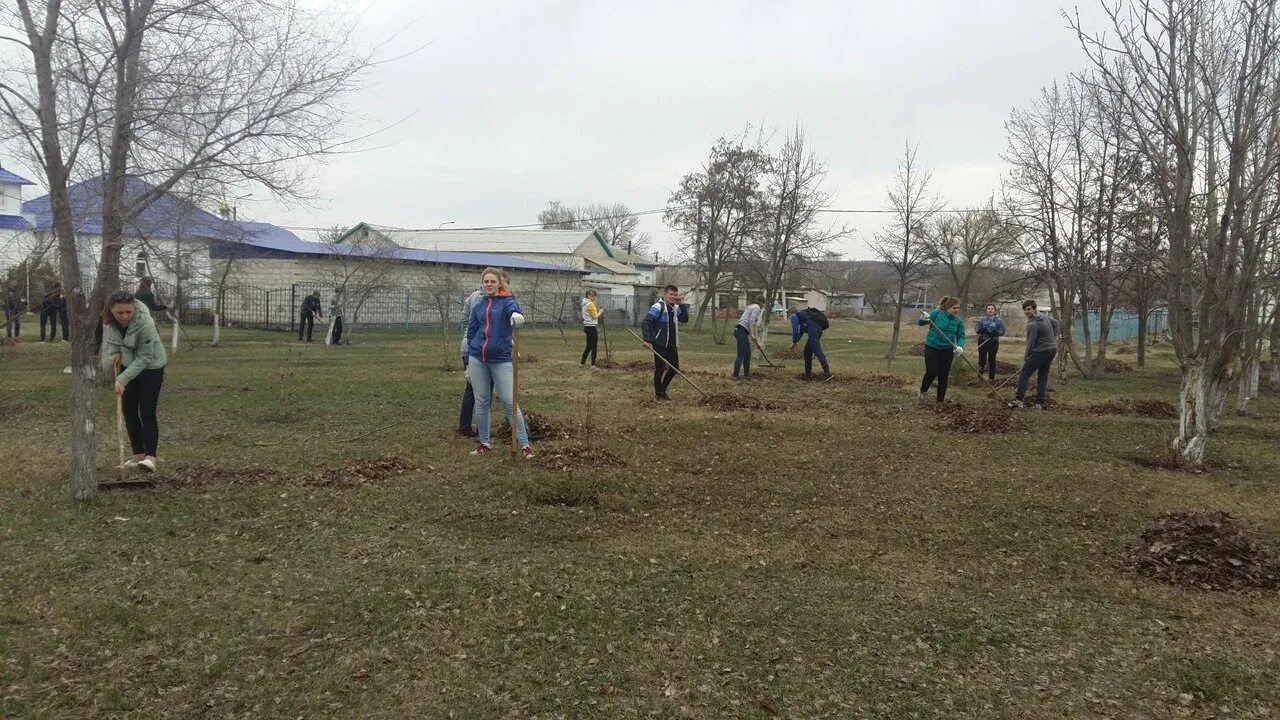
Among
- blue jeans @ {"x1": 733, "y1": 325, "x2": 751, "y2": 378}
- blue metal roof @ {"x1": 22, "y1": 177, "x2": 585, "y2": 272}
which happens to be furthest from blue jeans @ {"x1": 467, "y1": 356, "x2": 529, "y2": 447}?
blue jeans @ {"x1": 733, "y1": 325, "x2": 751, "y2": 378}

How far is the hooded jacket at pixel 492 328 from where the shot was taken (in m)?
6.57

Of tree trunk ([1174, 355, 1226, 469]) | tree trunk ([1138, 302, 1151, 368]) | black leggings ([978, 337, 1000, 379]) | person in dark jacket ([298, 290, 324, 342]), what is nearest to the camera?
tree trunk ([1174, 355, 1226, 469])

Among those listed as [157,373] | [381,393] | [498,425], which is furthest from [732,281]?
[157,373]

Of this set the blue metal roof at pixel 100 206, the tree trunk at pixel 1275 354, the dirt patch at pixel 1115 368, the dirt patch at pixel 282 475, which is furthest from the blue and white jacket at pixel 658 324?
the dirt patch at pixel 1115 368

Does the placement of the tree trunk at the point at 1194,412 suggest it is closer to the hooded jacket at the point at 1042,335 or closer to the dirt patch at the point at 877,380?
the hooded jacket at the point at 1042,335

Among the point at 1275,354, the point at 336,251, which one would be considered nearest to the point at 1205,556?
the point at 1275,354

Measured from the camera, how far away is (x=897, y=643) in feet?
11.9

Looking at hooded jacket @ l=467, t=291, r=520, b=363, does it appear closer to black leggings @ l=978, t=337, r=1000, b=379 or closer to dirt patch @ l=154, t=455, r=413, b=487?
dirt patch @ l=154, t=455, r=413, b=487

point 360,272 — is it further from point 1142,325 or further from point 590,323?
point 1142,325

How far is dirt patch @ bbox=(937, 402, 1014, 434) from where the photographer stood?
358 inches

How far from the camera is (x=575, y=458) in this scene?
6.79 meters

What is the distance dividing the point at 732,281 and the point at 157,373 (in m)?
26.8

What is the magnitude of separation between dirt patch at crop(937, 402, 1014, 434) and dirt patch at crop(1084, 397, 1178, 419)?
6.10ft

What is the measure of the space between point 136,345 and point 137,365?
18 cm
